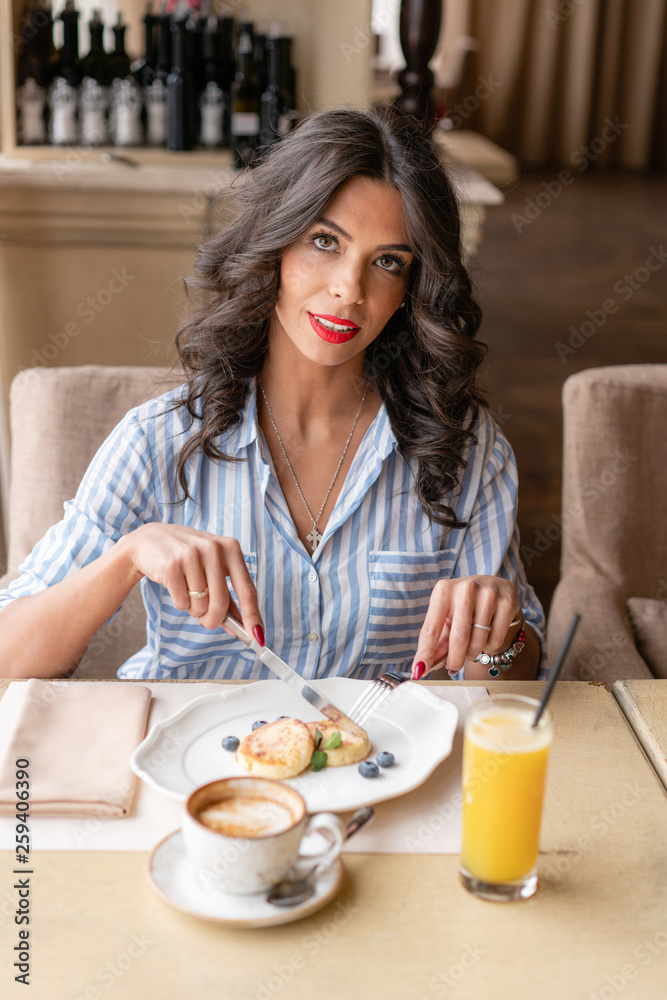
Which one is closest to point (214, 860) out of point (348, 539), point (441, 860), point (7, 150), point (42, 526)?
point (441, 860)

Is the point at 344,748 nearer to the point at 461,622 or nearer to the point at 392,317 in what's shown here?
the point at 461,622

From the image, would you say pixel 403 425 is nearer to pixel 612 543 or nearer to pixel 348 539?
pixel 348 539

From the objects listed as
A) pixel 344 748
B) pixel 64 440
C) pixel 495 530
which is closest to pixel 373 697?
pixel 344 748

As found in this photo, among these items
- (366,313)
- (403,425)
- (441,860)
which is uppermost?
(366,313)

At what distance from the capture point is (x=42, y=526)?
1725mm

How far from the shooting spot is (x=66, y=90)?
9.61 ft

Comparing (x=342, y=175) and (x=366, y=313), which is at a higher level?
(x=342, y=175)

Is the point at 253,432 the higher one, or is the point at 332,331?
the point at 332,331

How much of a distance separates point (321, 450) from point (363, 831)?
75 cm

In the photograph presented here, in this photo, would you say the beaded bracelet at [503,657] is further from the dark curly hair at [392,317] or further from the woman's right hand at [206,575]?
the woman's right hand at [206,575]

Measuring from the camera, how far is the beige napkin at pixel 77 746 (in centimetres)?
94

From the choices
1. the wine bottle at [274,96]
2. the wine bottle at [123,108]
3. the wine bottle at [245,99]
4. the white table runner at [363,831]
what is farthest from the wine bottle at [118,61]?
the white table runner at [363,831]

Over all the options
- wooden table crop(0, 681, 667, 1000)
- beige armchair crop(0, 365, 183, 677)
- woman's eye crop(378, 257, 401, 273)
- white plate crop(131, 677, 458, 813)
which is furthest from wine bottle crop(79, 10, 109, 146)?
wooden table crop(0, 681, 667, 1000)

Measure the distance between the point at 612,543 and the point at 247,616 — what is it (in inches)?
35.7
